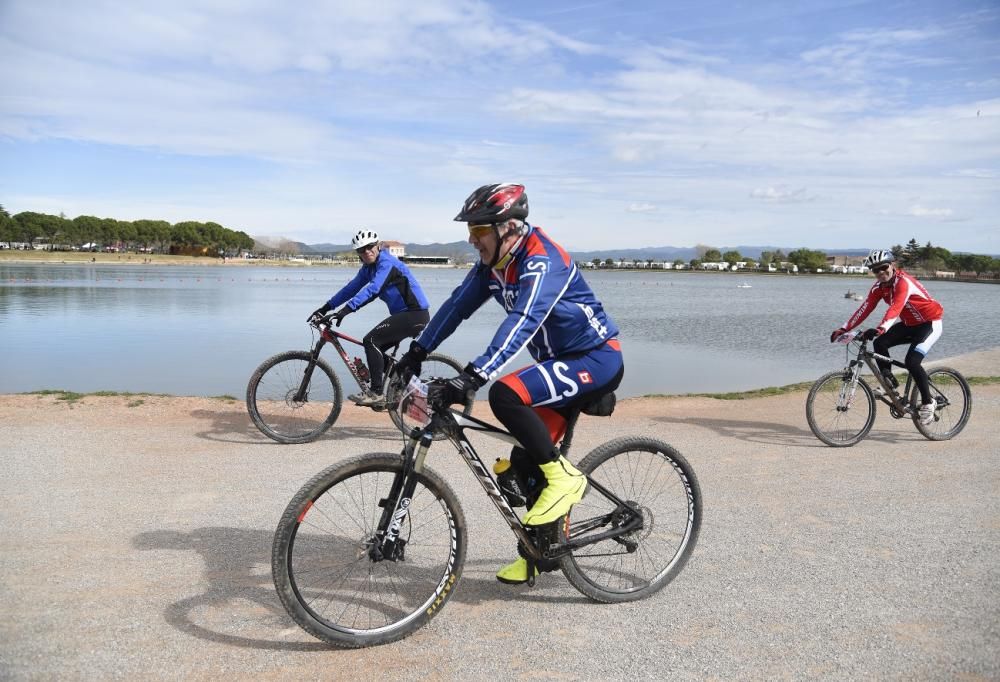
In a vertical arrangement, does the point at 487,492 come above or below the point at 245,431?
above

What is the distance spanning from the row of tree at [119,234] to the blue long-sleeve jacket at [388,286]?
130 meters

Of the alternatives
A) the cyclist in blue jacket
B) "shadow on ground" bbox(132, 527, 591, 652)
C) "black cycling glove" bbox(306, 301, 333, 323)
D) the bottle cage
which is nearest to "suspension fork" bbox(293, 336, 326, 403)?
"black cycling glove" bbox(306, 301, 333, 323)

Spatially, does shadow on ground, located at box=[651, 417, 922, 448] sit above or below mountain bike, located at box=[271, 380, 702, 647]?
below

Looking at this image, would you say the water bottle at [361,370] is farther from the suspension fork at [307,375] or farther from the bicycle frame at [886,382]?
the bicycle frame at [886,382]

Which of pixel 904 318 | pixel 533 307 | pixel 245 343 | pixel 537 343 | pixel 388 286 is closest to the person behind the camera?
pixel 533 307

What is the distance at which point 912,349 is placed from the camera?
945 centimetres

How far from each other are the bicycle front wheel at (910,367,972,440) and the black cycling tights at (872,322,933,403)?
0.10 metres

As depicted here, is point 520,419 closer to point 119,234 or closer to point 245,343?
point 245,343

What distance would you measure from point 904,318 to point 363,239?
6725mm

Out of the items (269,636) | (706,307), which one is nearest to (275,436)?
(269,636)

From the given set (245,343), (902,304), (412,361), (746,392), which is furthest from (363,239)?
(245,343)

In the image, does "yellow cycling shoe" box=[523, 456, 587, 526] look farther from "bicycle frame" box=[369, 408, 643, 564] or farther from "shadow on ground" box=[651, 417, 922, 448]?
"shadow on ground" box=[651, 417, 922, 448]

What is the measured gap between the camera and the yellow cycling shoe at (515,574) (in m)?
4.39

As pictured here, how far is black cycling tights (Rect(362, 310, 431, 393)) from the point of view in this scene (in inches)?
347
